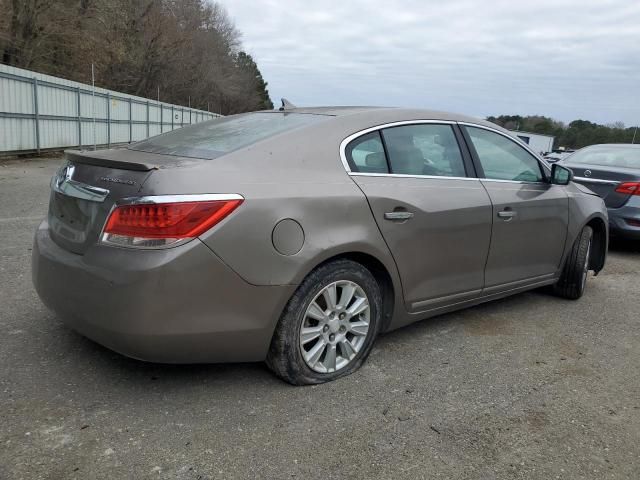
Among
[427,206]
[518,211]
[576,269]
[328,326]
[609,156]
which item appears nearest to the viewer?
[328,326]

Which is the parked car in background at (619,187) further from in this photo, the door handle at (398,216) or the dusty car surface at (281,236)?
the door handle at (398,216)

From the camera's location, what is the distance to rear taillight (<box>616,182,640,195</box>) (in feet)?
22.5

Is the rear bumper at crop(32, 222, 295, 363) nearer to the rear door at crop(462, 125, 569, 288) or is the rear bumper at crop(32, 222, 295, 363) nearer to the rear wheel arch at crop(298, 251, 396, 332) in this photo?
the rear wheel arch at crop(298, 251, 396, 332)

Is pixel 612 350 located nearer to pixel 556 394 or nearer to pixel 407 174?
pixel 556 394

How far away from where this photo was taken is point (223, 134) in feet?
10.8

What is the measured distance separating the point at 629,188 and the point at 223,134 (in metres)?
5.64

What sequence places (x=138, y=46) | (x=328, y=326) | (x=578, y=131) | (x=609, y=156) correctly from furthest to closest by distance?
(x=138, y=46)
(x=578, y=131)
(x=609, y=156)
(x=328, y=326)

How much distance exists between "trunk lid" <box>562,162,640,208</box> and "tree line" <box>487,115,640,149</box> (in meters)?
18.5

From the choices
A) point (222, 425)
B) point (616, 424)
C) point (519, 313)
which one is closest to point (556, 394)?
point (616, 424)

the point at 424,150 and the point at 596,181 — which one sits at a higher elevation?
the point at 424,150

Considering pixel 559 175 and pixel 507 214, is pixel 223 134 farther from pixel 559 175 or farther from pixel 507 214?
pixel 559 175

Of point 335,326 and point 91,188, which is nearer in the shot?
point 91,188

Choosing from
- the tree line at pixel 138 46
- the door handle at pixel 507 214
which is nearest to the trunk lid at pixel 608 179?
the door handle at pixel 507 214

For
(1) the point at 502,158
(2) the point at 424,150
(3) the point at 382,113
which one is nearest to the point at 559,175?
(1) the point at 502,158
